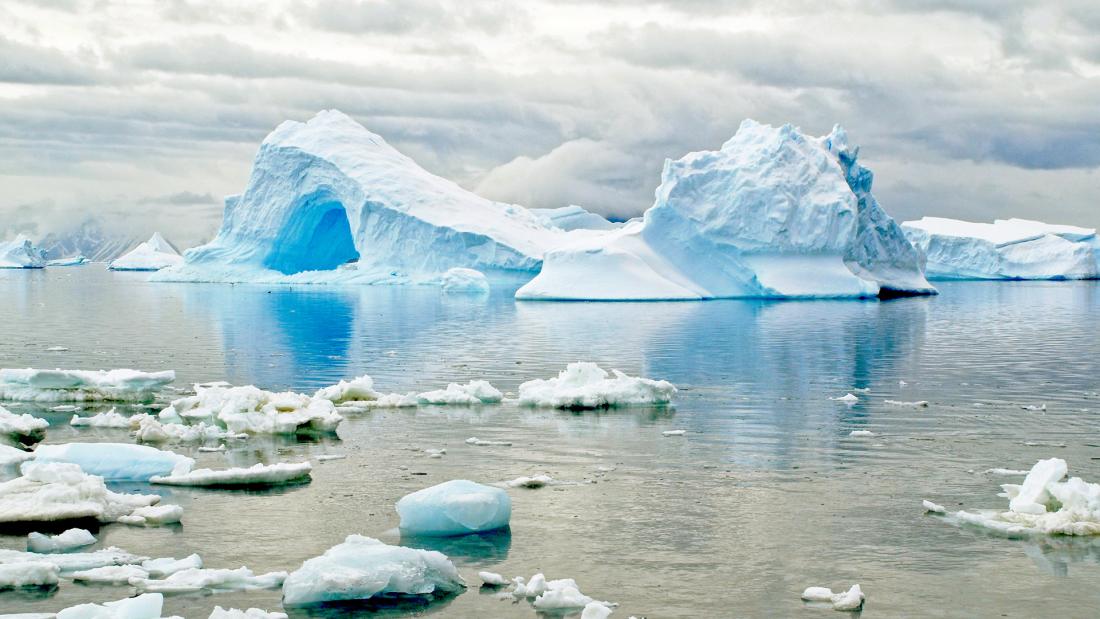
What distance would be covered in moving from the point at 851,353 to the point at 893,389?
526cm

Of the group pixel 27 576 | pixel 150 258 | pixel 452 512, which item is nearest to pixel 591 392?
pixel 452 512

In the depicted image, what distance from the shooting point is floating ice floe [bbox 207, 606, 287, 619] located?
5848 millimetres

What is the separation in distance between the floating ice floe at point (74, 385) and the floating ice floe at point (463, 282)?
1267 inches

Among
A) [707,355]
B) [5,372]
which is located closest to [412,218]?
[707,355]

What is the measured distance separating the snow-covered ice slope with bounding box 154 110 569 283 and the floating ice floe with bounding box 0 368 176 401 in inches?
1317

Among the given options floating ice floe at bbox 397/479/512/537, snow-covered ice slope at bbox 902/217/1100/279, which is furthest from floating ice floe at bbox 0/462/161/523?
snow-covered ice slope at bbox 902/217/1100/279

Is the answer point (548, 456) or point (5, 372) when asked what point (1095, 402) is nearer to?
point (548, 456)

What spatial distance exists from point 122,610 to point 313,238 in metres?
50.1

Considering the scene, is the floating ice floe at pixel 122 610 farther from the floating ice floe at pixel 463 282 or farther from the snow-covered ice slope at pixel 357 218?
the snow-covered ice slope at pixel 357 218

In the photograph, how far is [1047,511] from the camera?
8227mm

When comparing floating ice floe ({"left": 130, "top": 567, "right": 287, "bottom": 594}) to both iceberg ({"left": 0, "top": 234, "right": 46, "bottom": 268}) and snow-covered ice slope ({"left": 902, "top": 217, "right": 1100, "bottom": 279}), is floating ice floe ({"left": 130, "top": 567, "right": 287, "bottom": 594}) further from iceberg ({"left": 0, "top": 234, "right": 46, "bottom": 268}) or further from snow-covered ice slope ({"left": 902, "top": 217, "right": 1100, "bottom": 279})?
iceberg ({"left": 0, "top": 234, "right": 46, "bottom": 268})

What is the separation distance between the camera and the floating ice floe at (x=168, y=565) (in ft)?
22.4

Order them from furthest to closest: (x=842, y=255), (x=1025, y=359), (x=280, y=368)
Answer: (x=842, y=255), (x=1025, y=359), (x=280, y=368)

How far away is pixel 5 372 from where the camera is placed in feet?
46.2
